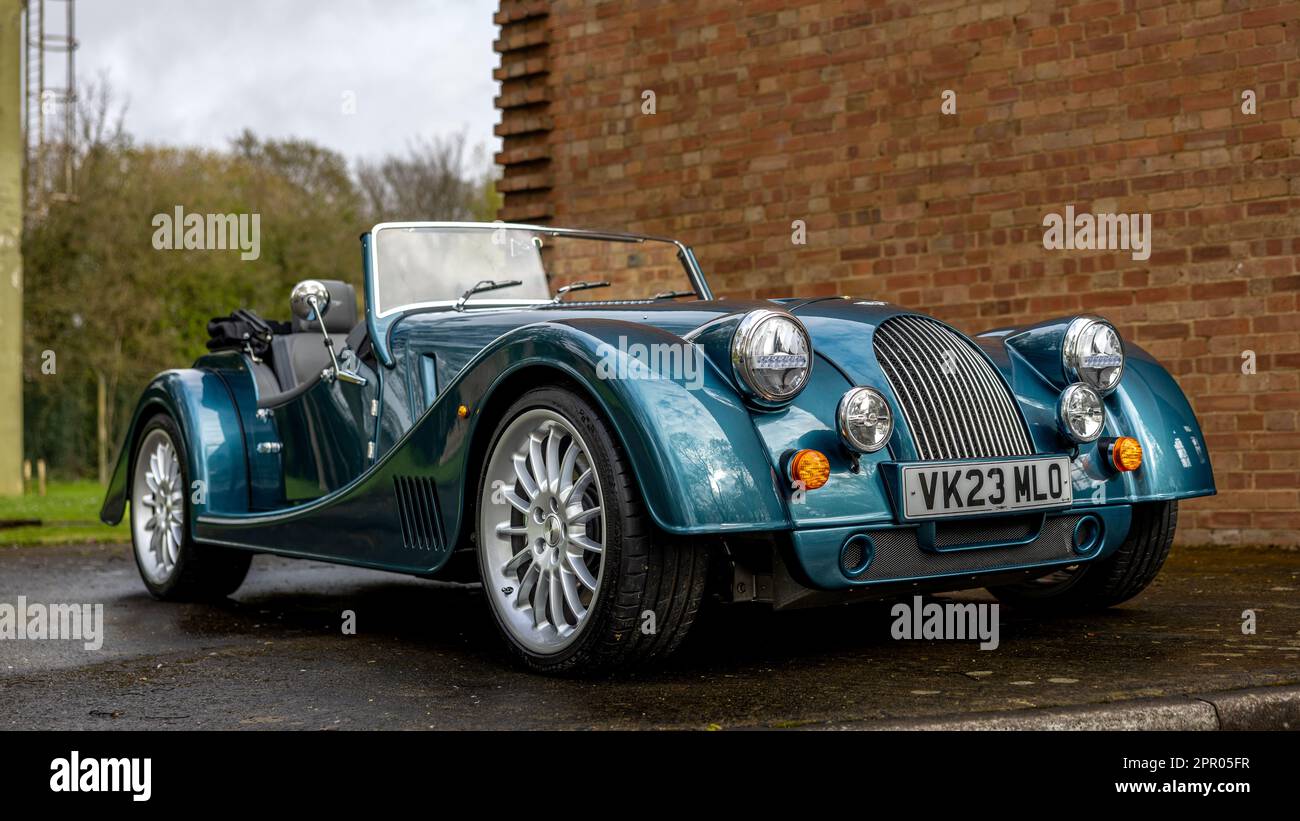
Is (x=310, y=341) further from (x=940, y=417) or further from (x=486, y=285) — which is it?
(x=940, y=417)

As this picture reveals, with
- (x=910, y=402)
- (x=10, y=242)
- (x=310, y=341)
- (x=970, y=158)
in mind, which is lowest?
(x=910, y=402)

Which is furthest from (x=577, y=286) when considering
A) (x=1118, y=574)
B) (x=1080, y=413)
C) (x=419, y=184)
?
(x=419, y=184)

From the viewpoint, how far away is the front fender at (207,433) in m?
5.95

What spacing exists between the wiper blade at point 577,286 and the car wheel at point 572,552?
134cm

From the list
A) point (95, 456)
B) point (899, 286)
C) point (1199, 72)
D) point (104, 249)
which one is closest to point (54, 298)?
point (104, 249)

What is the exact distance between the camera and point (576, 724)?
325 cm

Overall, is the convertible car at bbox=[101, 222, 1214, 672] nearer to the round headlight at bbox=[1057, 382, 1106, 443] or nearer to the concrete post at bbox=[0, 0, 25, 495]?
the round headlight at bbox=[1057, 382, 1106, 443]

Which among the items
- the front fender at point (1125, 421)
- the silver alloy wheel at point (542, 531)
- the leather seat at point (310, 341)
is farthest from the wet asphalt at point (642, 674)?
the leather seat at point (310, 341)

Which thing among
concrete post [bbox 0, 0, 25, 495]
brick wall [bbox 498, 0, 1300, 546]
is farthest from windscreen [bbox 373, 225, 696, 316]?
concrete post [bbox 0, 0, 25, 495]

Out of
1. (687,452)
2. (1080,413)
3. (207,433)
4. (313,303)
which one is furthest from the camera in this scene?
(207,433)

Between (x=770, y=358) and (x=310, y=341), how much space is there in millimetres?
→ 3113

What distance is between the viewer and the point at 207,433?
19.8 feet
